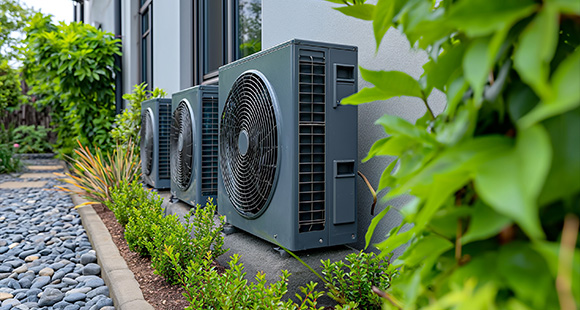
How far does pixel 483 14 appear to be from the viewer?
35 centimetres

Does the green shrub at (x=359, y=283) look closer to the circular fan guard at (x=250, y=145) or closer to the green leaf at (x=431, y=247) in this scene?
the circular fan guard at (x=250, y=145)

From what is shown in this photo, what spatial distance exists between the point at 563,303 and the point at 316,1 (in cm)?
204

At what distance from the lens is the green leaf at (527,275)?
332mm

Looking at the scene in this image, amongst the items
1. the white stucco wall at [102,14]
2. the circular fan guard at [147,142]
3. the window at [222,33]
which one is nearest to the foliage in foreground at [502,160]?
the window at [222,33]

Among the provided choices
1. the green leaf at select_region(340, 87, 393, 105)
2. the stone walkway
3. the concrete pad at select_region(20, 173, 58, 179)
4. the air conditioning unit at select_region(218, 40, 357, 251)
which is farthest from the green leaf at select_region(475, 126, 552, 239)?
the concrete pad at select_region(20, 173, 58, 179)

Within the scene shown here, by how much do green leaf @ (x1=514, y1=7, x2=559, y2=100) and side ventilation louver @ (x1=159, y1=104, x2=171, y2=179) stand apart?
356 centimetres

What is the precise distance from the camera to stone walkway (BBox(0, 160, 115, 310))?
209 cm

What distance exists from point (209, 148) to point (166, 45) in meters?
2.85

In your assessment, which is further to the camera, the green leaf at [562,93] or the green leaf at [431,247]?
the green leaf at [431,247]

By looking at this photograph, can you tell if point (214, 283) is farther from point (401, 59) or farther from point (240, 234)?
point (401, 59)

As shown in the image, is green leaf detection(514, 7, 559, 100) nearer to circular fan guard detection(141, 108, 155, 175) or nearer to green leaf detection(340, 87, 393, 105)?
green leaf detection(340, 87, 393, 105)

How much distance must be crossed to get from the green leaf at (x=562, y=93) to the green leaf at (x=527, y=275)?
0.11 meters

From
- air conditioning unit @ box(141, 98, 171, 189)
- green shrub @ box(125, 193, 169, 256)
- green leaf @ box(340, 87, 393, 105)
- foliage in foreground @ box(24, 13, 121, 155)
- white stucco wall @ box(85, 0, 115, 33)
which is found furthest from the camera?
white stucco wall @ box(85, 0, 115, 33)

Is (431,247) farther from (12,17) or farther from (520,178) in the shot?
(12,17)
